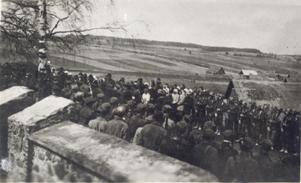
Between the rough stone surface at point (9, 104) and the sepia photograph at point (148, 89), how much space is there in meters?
0.01

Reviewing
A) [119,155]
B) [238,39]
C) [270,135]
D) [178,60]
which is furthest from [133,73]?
[119,155]

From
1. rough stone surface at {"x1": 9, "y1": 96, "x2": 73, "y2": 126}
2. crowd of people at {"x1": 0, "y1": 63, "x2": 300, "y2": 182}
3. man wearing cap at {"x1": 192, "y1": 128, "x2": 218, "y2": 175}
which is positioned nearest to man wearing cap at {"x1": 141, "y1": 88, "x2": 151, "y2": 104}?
crowd of people at {"x1": 0, "y1": 63, "x2": 300, "y2": 182}

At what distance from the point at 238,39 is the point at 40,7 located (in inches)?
103

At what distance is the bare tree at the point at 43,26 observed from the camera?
550 centimetres

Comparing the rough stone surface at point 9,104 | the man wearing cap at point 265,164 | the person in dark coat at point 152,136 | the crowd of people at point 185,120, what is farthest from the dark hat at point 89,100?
the man wearing cap at point 265,164

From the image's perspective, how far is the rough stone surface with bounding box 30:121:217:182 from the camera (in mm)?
3004

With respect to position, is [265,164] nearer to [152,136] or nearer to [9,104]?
[152,136]

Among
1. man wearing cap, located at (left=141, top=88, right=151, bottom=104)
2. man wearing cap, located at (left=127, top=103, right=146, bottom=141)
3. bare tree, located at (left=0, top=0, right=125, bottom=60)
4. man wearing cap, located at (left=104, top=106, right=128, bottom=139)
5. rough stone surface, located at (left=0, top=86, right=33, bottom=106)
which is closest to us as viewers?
man wearing cap, located at (left=104, top=106, right=128, bottom=139)

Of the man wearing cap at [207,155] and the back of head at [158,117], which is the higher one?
the back of head at [158,117]

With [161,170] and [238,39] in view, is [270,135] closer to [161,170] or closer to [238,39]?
[238,39]

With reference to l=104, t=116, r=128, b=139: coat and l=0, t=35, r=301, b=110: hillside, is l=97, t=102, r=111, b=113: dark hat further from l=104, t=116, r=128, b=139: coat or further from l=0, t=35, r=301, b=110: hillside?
l=0, t=35, r=301, b=110: hillside

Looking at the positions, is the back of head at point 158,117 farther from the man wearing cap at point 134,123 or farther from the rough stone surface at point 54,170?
the rough stone surface at point 54,170

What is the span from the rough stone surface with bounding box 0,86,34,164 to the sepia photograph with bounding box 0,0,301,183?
0.01 metres

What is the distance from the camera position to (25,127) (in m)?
3.78
